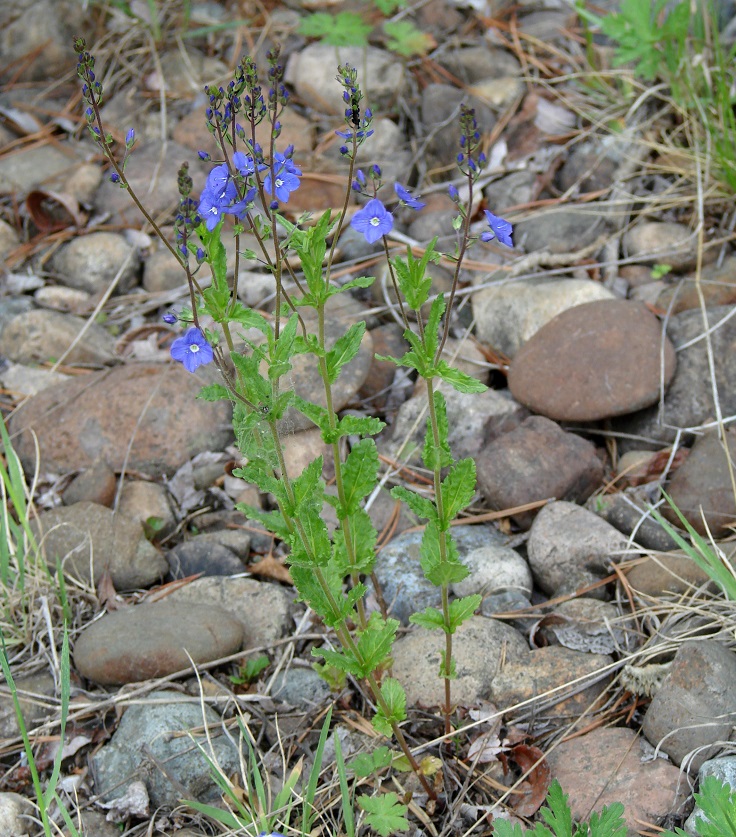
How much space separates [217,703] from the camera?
2.96m

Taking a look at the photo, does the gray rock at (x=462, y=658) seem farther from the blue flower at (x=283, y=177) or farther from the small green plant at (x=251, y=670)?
the blue flower at (x=283, y=177)

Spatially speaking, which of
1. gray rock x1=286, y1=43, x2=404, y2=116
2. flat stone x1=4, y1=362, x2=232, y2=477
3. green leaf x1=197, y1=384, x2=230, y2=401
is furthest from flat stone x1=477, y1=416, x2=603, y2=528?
gray rock x1=286, y1=43, x2=404, y2=116

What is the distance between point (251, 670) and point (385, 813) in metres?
0.78

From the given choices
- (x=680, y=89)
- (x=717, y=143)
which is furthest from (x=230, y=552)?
(x=680, y=89)

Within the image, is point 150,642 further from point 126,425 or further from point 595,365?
point 595,365

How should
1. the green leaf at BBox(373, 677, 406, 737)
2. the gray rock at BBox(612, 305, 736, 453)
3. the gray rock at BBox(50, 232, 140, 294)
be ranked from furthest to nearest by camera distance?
the gray rock at BBox(50, 232, 140, 294)
the gray rock at BBox(612, 305, 736, 453)
the green leaf at BBox(373, 677, 406, 737)

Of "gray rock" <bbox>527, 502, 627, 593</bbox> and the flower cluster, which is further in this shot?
"gray rock" <bbox>527, 502, 627, 593</bbox>

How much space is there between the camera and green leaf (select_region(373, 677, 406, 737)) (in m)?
2.56

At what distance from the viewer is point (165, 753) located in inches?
111

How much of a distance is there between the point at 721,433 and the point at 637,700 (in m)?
1.16

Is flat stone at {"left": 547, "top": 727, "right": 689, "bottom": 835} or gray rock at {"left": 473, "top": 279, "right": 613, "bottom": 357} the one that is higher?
gray rock at {"left": 473, "top": 279, "right": 613, "bottom": 357}

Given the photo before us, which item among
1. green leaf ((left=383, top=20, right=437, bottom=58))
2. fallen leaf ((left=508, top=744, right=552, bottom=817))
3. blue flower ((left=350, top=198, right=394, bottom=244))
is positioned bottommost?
fallen leaf ((left=508, top=744, right=552, bottom=817))

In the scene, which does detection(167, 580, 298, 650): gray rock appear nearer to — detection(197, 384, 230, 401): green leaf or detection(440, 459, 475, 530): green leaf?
detection(440, 459, 475, 530): green leaf

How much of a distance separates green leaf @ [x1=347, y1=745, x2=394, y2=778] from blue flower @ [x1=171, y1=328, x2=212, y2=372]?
50.8 inches
